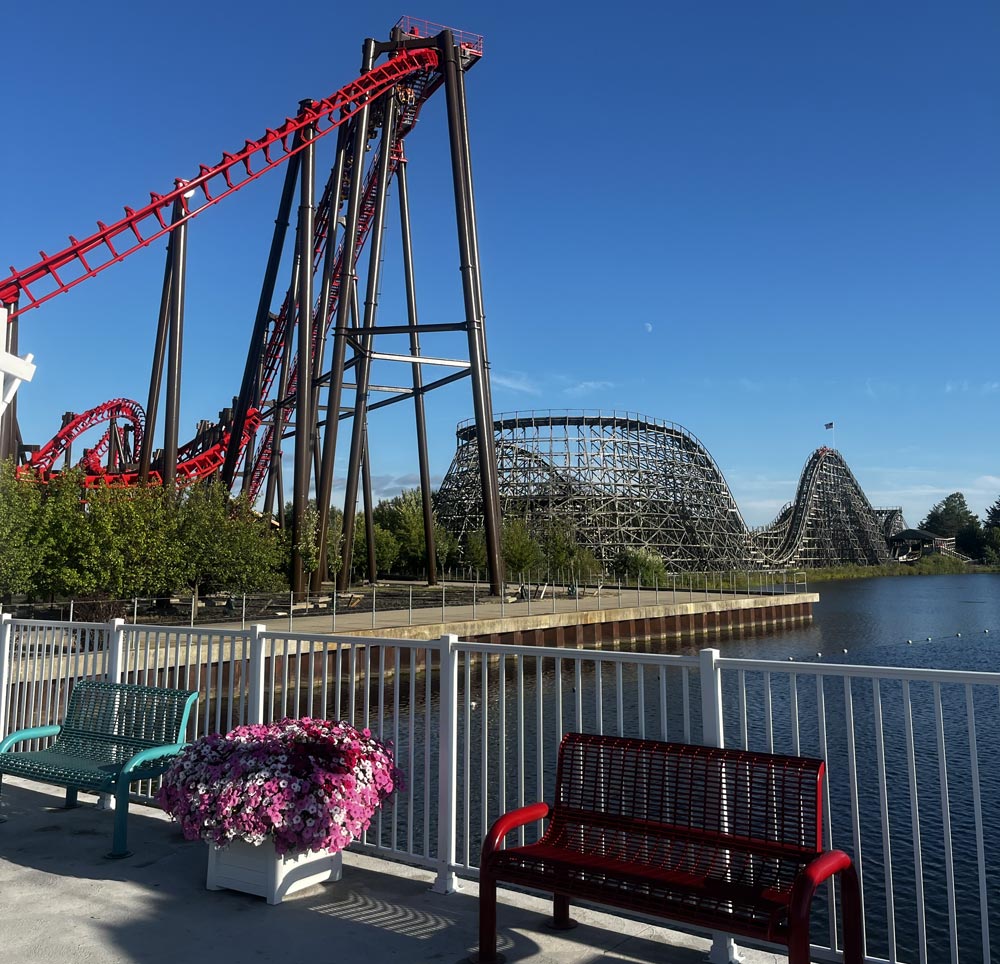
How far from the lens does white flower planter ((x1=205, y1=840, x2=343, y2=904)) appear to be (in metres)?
3.31

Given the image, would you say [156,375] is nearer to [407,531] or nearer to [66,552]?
[66,552]

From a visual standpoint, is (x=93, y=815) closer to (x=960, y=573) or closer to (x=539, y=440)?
(x=539, y=440)

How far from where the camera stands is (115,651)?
486 centimetres

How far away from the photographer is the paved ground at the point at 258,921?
2857mm

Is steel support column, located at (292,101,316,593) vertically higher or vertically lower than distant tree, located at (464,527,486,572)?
higher

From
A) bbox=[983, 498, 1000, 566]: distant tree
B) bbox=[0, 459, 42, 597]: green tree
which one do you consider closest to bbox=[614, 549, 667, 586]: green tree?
bbox=[0, 459, 42, 597]: green tree

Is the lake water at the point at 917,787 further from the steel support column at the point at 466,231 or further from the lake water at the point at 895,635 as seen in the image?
the steel support column at the point at 466,231

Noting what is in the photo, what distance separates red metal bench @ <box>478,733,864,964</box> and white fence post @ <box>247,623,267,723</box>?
1.72 metres

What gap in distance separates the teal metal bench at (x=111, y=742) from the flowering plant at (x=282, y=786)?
→ 577mm

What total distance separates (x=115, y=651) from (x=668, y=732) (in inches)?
194

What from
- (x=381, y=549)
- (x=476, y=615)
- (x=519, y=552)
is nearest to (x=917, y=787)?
(x=476, y=615)

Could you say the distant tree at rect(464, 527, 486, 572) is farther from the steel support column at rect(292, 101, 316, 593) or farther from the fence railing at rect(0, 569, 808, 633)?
the steel support column at rect(292, 101, 316, 593)

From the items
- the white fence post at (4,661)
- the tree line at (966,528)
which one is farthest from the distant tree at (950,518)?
the white fence post at (4,661)

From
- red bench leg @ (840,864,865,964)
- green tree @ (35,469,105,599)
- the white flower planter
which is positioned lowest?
the white flower planter
